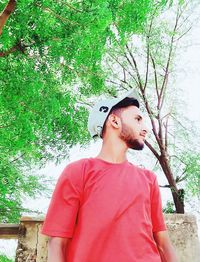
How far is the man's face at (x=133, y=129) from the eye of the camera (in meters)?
1.56

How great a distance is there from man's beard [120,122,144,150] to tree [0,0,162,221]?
132 inches

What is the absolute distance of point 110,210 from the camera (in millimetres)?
1306

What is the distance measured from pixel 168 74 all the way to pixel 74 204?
11.8 m

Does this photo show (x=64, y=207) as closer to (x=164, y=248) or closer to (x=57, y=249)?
(x=57, y=249)

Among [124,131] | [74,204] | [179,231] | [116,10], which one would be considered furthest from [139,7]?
[74,204]

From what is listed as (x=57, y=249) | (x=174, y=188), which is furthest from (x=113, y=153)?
(x=174, y=188)

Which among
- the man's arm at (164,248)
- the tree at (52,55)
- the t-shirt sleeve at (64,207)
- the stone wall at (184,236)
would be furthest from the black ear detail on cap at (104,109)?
the tree at (52,55)

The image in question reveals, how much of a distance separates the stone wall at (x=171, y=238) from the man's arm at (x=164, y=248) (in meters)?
1.63

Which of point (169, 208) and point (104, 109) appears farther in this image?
point (169, 208)

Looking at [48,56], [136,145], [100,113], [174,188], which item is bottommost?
[136,145]

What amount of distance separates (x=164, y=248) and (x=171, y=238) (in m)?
1.75

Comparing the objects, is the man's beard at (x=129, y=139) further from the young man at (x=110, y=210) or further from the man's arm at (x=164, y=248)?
the man's arm at (x=164, y=248)

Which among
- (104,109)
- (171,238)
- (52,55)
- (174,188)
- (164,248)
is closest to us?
(164,248)

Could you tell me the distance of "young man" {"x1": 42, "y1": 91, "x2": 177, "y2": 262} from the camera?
49.5 inches
